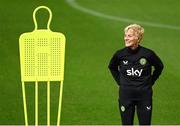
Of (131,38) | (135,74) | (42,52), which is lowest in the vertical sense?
(135,74)

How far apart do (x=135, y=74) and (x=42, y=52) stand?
132 cm

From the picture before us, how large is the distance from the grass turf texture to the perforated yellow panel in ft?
9.37

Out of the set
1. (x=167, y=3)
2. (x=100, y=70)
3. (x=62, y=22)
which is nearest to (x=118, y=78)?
(x=100, y=70)

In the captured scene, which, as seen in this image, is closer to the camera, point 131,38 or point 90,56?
point 131,38

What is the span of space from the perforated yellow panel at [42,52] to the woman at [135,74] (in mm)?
806

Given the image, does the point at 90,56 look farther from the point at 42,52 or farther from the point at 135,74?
the point at 135,74

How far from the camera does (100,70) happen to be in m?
16.8

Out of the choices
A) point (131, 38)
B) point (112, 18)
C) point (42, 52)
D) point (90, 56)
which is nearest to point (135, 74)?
point (131, 38)

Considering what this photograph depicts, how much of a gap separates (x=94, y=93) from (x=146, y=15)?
809 centimetres

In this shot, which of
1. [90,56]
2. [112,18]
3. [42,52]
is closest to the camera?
[42,52]

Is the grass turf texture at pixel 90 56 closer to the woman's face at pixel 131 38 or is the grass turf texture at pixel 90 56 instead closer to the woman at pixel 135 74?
the woman at pixel 135 74

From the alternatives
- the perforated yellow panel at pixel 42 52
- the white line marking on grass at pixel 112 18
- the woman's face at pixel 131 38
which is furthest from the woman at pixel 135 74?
the white line marking on grass at pixel 112 18

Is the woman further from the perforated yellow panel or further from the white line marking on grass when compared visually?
the white line marking on grass

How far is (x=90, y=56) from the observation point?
1792 centimetres
